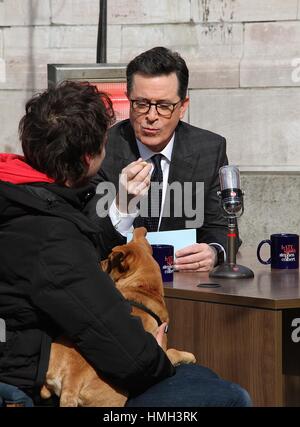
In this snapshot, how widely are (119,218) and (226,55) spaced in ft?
12.7

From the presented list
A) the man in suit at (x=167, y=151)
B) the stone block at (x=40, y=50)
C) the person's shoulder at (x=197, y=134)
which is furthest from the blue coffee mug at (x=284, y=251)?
the stone block at (x=40, y=50)

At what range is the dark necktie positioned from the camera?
4.75 metres

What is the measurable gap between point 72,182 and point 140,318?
1.49 ft

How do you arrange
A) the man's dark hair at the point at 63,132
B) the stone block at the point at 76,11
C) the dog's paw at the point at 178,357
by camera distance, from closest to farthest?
the man's dark hair at the point at 63,132
the dog's paw at the point at 178,357
the stone block at the point at 76,11

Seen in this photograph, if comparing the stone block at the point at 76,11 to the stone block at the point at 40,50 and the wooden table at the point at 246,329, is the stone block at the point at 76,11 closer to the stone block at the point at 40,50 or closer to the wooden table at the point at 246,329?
the stone block at the point at 40,50

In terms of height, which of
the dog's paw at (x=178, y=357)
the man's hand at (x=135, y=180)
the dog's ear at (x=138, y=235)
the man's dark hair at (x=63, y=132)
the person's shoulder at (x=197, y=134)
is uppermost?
the person's shoulder at (x=197, y=134)

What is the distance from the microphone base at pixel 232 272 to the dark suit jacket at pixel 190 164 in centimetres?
49

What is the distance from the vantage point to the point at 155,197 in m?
4.80

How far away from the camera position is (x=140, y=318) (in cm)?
299

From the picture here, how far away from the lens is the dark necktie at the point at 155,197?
4.75 meters

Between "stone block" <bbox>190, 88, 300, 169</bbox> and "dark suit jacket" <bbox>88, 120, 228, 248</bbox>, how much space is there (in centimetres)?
270

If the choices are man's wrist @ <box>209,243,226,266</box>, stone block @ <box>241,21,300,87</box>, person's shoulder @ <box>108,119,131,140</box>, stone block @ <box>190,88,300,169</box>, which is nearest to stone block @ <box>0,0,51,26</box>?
stone block @ <box>190,88,300,169</box>

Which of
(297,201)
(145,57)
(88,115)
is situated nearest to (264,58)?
(297,201)

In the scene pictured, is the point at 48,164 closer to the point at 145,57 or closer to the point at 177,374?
the point at 177,374
